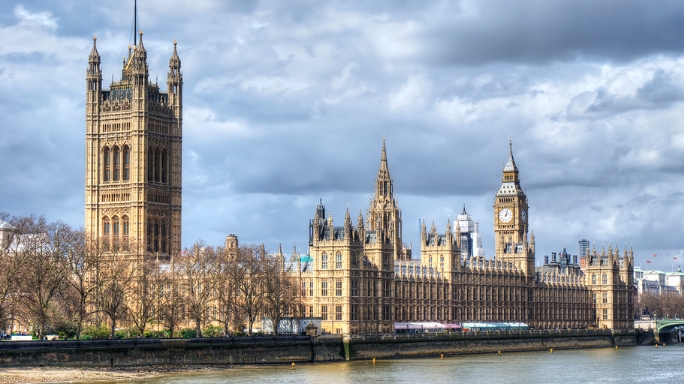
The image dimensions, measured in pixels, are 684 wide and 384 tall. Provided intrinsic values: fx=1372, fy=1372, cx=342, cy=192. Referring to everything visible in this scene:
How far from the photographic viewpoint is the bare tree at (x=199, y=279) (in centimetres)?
14550

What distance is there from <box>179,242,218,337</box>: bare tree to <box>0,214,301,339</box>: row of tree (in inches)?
4.2

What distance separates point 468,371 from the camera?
13062 centimetres

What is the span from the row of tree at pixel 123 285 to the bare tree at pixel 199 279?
0.35 feet

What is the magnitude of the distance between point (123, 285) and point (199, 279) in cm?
1572

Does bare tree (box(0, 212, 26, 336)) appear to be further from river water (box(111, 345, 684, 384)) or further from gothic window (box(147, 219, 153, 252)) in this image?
gothic window (box(147, 219, 153, 252))

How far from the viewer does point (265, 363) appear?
132625 millimetres

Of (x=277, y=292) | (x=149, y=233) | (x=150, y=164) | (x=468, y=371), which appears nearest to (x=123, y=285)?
(x=277, y=292)

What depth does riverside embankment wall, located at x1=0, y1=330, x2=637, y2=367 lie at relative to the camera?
112 meters

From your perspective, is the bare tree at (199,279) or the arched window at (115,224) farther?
the arched window at (115,224)

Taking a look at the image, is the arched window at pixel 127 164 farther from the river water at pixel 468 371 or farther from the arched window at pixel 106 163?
the river water at pixel 468 371

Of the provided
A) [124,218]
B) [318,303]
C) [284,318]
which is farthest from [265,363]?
[124,218]

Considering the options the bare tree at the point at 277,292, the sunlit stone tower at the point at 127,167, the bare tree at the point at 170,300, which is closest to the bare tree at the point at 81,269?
the bare tree at the point at 170,300

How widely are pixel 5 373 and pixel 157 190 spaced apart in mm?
94694

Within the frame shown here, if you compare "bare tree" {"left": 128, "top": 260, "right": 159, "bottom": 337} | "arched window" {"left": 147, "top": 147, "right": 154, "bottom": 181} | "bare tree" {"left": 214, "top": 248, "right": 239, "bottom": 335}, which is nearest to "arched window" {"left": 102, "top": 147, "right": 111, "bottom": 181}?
"arched window" {"left": 147, "top": 147, "right": 154, "bottom": 181}
